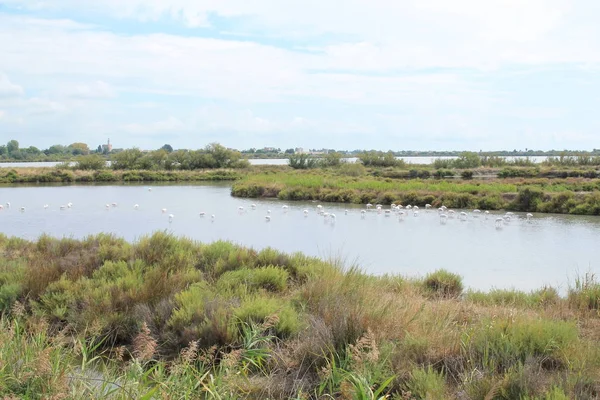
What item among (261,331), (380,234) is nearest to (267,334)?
(261,331)

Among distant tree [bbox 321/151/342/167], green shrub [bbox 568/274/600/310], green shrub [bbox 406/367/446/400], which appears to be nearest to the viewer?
green shrub [bbox 406/367/446/400]

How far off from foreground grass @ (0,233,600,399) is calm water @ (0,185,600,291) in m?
1.87

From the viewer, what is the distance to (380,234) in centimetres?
1534

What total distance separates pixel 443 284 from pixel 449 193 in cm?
1764

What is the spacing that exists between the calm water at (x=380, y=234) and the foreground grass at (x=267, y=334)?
1.87 metres

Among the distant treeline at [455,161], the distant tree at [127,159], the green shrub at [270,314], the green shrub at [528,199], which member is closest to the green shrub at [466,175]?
the distant treeline at [455,161]

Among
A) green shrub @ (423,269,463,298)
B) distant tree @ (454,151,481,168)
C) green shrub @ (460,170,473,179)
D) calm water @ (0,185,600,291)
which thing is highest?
distant tree @ (454,151,481,168)

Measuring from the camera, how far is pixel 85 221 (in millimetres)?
18750

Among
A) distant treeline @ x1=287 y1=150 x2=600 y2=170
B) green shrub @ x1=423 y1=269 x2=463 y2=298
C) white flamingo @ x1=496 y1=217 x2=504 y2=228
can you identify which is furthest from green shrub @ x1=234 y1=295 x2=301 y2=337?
distant treeline @ x1=287 y1=150 x2=600 y2=170

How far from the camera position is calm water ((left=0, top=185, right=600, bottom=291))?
1056cm

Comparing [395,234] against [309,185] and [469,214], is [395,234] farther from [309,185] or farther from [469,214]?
[309,185]

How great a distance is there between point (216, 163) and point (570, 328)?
53980 mm

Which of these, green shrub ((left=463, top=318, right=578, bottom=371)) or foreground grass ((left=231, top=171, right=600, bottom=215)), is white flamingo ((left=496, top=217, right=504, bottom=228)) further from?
green shrub ((left=463, top=318, right=578, bottom=371))

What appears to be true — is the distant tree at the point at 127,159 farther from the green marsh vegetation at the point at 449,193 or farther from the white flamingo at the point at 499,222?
the white flamingo at the point at 499,222
